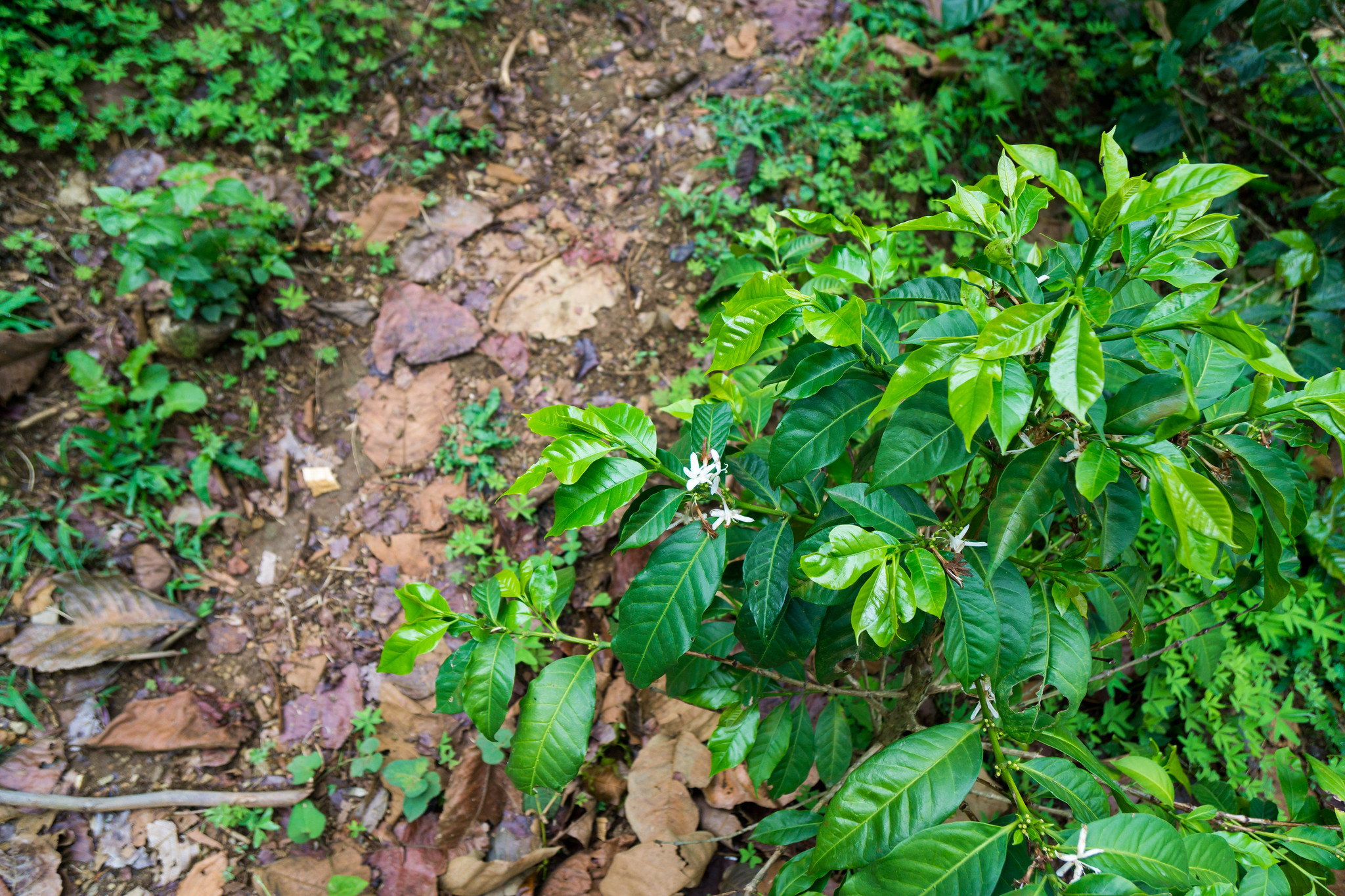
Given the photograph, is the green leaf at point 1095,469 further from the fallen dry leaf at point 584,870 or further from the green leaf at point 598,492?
the fallen dry leaf at point 584,870

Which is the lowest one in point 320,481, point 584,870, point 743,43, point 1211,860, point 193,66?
point 584,870

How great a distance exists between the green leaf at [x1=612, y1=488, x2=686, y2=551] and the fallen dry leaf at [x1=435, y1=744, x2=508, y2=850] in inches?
56.0

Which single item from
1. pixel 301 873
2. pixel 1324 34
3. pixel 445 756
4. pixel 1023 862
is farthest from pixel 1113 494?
pixel 1324 34

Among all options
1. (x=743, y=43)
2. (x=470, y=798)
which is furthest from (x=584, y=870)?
(x=743, y=43)

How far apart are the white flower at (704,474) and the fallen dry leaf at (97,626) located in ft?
7.39

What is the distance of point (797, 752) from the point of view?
1642mm

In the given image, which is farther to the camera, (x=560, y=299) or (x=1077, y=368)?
(x=560, y=299)

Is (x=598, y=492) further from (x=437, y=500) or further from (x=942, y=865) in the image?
(x=437, y=500)

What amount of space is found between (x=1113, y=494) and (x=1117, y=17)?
302 centimetres

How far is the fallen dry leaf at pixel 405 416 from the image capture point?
8.96ft

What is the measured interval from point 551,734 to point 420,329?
6.97 feet

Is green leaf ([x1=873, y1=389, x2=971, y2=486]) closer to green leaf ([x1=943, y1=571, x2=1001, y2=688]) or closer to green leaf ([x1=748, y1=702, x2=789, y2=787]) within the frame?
green leaf ([x1=943, y1=571, x2=1001, y2=688])

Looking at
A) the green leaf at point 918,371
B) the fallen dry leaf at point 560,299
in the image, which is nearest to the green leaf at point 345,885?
the fallen dry leaf at point 560,299

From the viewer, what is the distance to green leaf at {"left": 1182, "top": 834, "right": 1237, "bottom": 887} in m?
1.03
